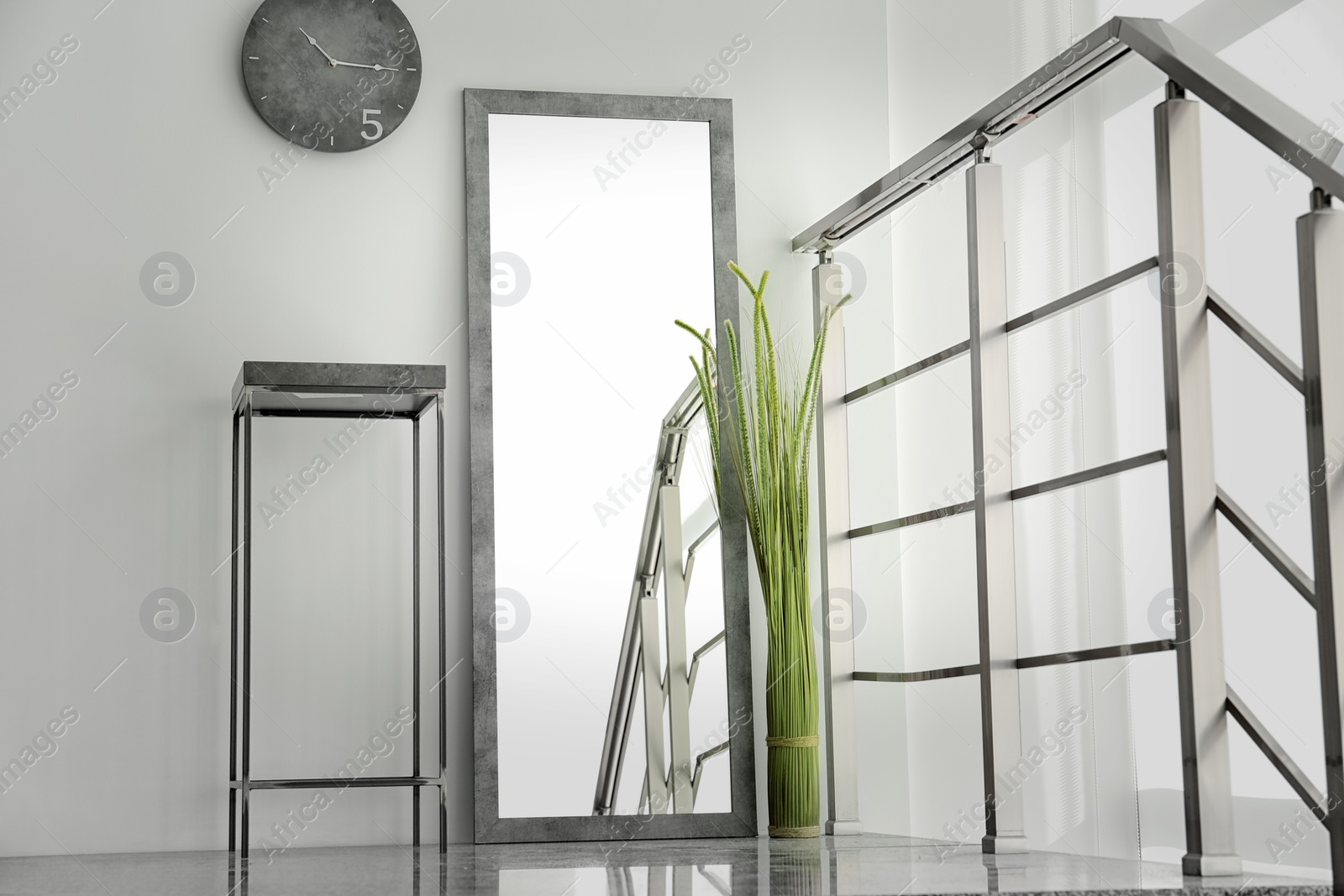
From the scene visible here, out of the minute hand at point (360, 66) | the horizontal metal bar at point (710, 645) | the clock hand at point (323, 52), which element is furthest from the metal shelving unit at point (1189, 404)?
the clock hand at point (323, 52)

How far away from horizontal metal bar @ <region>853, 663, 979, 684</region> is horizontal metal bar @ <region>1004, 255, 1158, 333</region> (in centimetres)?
75

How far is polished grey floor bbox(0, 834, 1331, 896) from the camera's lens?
7.25 ft

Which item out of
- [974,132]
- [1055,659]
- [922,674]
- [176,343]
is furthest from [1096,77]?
[176,343]

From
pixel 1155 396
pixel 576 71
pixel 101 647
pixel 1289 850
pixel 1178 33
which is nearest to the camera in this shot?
pixel 1178 33

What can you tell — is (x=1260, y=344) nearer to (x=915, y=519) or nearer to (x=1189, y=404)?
(x=1189, y=404)

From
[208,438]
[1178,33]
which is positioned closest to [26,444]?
[208,438]

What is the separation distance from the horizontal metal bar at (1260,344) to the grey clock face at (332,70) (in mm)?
2309

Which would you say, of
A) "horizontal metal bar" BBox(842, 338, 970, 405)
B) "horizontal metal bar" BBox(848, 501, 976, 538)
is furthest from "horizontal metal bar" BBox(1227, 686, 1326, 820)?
"horizontal metal bar" BBox(842, 338, 970, 405)

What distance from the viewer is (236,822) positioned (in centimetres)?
336

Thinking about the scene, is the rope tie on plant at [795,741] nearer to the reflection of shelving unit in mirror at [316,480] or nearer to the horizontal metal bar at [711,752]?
the horizontal metal bar at [711,752]

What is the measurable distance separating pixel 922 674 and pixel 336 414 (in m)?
1.67

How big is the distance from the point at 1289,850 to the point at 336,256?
9.31ft

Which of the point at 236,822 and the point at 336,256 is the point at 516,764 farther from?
the point at 336,256

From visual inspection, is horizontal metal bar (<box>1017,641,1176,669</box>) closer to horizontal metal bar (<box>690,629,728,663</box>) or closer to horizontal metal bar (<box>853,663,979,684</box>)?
horizontal metal bar (<box>853,663,979,684</box>)
